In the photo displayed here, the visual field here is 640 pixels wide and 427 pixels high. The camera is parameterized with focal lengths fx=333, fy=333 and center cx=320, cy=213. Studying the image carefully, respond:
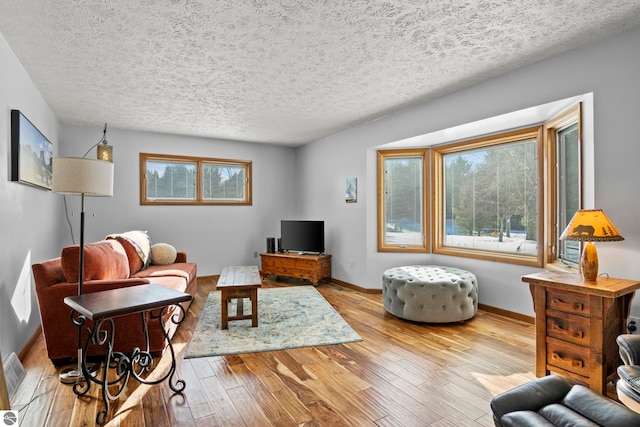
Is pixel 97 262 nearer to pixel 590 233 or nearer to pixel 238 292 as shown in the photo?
pixel 238 292

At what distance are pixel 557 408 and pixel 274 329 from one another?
2.51 m

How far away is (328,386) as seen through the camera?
2.25 meters

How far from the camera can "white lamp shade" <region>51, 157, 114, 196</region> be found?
2.27m

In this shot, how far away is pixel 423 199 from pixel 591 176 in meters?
2.23

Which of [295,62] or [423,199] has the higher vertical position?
[295,62]

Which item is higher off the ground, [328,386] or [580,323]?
[580,323]

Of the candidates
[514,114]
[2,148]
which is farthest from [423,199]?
[2,148]

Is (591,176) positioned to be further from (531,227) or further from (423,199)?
(423,199)

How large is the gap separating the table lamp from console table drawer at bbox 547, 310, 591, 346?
0.30 m

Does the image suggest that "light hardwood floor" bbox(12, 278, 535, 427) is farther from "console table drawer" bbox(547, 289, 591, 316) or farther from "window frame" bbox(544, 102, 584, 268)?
"window frame" bbox(544, 102, 584, 268)

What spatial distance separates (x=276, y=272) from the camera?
5.66 meters

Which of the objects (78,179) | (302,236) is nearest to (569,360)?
(78,179)

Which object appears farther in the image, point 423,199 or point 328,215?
point 328,215

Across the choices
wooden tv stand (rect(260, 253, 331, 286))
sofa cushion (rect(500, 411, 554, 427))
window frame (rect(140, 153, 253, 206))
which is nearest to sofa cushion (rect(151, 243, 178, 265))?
window frame (rect(140, 153, 253, 206))
